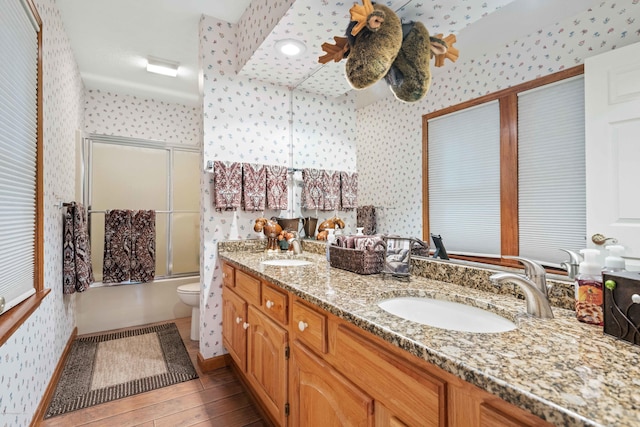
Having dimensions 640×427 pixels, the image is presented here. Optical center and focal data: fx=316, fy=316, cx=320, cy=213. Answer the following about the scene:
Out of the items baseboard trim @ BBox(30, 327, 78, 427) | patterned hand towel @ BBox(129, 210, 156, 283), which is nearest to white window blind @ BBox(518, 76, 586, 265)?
baseboard trim @ BBox(30, 327, 78, 427)

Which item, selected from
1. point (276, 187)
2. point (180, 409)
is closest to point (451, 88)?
point (276, 187)

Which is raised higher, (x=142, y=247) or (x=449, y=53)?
(x=449, y=53)

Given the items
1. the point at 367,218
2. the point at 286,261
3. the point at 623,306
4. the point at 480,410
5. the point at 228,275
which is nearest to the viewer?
the point at 480,410

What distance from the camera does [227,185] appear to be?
2.29 meters

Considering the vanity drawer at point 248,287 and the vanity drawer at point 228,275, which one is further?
the vanity drawer at point 228,275

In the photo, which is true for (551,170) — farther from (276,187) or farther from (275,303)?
(276,187)

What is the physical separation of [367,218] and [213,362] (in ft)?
5.21

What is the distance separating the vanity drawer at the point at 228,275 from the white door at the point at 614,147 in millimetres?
1830

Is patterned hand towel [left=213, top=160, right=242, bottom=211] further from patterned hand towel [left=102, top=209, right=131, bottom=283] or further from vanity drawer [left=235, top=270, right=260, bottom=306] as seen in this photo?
patterned hand towel [left=102, top=209, right=131, bottom=283]

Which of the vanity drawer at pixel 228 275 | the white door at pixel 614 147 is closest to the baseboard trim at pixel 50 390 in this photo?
the vanity drawer at pixel 228 275

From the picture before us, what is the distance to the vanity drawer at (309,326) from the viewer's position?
1.09 m

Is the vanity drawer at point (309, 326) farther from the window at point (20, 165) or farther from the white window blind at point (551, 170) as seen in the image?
the window at point (20, 165)

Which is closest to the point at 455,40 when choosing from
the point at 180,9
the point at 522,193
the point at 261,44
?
the point at 522,193

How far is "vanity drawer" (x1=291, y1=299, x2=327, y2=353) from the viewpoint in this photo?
3.56ft
